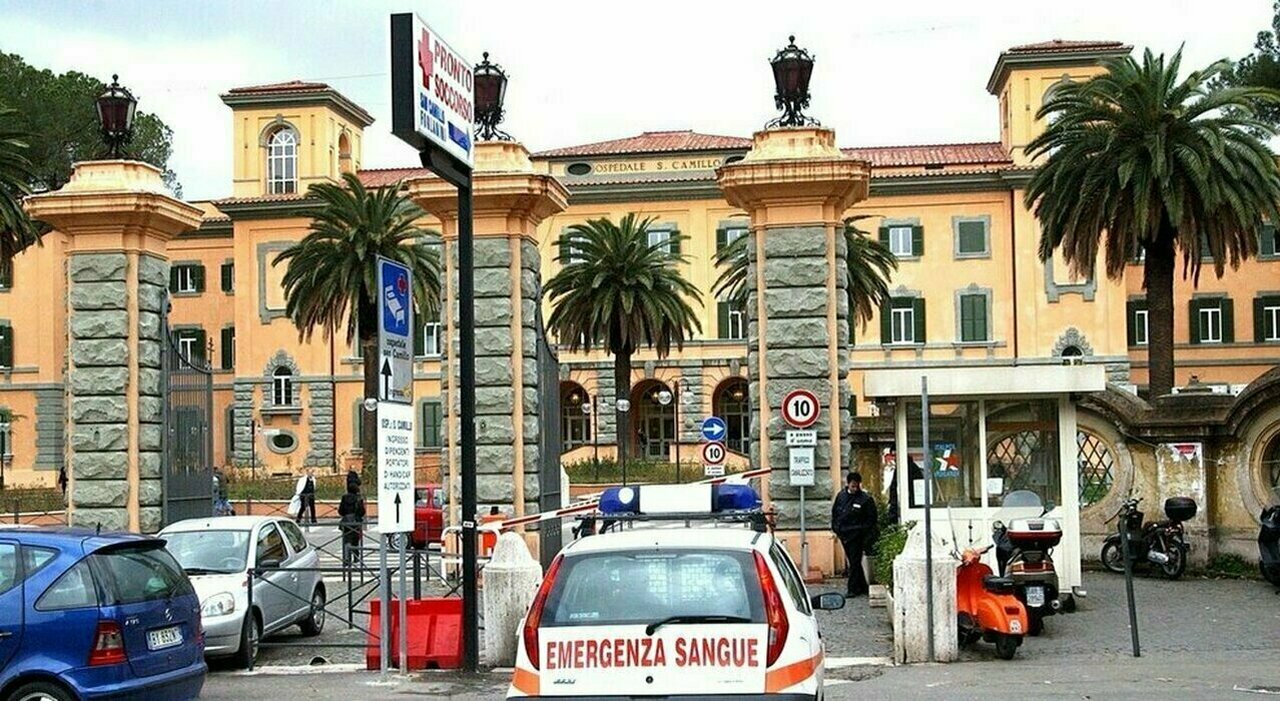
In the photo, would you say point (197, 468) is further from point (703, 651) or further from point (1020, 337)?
point (1020, 337)

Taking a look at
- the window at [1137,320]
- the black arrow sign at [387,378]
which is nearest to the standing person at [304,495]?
the black arrow sign at [387,378]

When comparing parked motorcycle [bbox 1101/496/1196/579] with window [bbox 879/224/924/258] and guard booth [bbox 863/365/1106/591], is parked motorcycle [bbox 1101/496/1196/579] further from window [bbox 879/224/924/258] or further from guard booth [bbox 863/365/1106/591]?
window [bbox 879/224/924/258]

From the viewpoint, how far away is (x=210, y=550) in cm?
1675

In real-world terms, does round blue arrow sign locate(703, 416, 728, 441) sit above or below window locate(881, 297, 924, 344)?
below

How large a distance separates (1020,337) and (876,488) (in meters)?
42.2

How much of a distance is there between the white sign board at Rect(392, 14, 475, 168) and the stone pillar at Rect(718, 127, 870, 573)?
5551mm

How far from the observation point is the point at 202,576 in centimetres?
1595

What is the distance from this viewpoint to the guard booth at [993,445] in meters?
18.3

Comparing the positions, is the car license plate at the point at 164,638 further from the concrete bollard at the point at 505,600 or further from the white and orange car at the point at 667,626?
the concrete bollard at the point at 505,600

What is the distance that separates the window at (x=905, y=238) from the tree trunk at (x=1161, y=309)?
85.2 ft

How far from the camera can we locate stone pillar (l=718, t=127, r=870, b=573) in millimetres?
20125

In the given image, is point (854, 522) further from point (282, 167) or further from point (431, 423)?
point (282, 167)

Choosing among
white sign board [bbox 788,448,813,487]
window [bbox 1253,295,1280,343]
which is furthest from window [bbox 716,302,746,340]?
white sign board [bbox 788,448,813,487]

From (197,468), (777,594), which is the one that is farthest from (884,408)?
(777,594)
